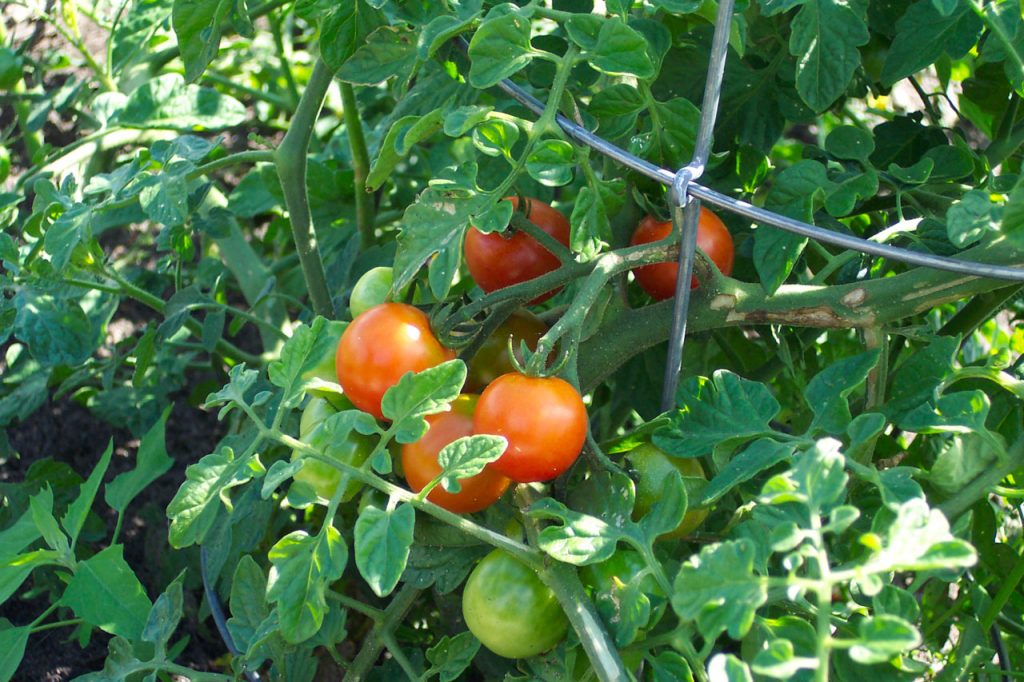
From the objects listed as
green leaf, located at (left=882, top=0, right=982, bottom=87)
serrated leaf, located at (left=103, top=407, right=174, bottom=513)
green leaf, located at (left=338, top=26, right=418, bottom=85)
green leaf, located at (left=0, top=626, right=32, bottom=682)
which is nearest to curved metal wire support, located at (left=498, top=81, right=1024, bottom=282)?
green leaf, located at (left=338, top=26, right=418, bottom=85)

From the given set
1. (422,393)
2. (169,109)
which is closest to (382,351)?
(422,393)

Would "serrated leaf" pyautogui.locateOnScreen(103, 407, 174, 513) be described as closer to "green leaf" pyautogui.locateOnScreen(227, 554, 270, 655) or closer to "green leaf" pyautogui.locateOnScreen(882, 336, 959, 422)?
"green leaf" pyautogui.locateOnScreen(227, 554, 270, 655)

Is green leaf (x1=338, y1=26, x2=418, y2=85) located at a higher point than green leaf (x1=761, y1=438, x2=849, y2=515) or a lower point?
higher

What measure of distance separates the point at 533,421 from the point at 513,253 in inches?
9.2

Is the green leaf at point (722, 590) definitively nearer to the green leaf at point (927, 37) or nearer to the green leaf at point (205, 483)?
the green leaf at point (205, 483)

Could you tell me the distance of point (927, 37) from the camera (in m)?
0.96

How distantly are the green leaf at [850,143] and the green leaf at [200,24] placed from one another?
586mm

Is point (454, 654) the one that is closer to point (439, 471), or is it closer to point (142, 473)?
point (439, 471)

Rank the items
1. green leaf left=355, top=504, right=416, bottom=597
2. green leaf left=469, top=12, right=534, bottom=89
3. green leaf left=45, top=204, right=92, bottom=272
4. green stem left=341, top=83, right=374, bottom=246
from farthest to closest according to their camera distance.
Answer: green stem left=341, top=83, right=374, bottom=246, green leaf left=45, top=204, right=92, bottom=272, green leaf left=469, top=12, right=534, bottom=89, green leaf left=355, top=504, right=416, bottom=597

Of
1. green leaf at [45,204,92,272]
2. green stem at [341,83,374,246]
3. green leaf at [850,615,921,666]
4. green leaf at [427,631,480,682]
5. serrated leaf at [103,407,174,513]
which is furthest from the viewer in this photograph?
green stem at [341,83,374,246]

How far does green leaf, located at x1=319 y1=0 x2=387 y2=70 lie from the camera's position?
0.96 m

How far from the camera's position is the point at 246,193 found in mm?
1548

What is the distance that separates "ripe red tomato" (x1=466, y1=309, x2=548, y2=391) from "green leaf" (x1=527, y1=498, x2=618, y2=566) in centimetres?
20

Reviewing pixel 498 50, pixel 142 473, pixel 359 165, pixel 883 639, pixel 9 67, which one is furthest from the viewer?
pixel 9 67
